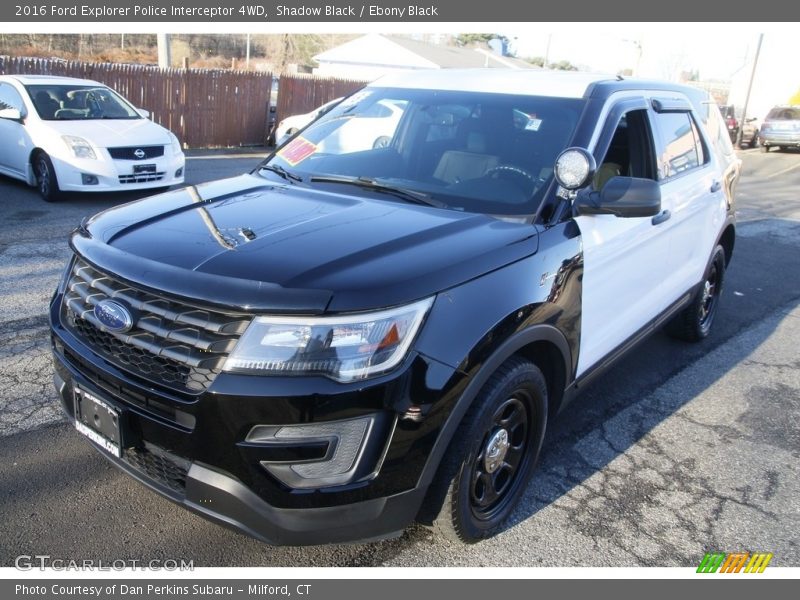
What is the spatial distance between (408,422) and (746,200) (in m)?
14.5

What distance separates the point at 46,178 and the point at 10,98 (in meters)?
1.82

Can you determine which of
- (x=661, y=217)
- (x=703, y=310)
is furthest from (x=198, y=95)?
(x=661, y=217)

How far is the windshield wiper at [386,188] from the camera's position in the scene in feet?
10.5

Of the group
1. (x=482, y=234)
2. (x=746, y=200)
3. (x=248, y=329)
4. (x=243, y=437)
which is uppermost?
(x=482, y=234)

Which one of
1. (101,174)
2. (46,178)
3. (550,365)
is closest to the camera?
(550,365)

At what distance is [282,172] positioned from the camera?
3.70 m

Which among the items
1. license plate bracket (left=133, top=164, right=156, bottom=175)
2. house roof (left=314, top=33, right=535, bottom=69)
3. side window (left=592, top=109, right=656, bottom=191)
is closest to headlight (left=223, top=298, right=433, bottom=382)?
side window (left=592, top=109, right=656, bottom=191)

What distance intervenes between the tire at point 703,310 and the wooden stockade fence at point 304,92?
46.4ft

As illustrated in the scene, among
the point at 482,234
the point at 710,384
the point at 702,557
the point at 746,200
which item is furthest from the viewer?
the point at 746,200

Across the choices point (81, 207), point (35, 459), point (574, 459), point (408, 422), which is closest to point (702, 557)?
point (574, 459)

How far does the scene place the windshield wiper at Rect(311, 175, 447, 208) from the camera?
3.20 metres

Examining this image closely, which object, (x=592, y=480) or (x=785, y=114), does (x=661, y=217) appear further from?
(x=785, y=114)

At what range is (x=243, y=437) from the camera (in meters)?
2.19

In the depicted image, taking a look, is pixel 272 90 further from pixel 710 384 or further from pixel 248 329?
pixel 248 329
